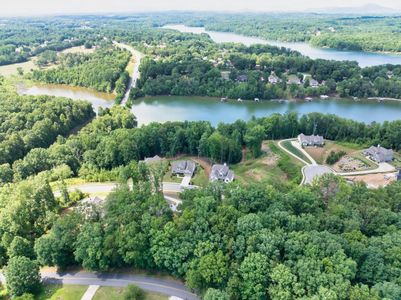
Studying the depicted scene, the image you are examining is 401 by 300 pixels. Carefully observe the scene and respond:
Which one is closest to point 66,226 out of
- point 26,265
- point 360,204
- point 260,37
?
point 26,265

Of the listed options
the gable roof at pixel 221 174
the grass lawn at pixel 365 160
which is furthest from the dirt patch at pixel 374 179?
the gable roof at pixel 221 174

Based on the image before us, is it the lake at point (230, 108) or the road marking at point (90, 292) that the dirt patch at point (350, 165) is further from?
the road marking at point (90, 292)

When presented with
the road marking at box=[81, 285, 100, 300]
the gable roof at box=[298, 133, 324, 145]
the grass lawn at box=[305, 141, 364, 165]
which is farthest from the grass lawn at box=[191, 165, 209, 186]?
the road marking at box=[81, 285, 100, 300]

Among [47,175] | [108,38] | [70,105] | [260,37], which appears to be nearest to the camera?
[47,175]

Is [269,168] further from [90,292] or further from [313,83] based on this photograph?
[313,83]

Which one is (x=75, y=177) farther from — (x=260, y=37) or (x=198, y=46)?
(x=260, y=37)

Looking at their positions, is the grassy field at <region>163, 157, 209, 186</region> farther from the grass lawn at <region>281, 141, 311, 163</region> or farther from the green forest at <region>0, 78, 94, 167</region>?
the green forest at <region>0, 78, 94, 167</region>
